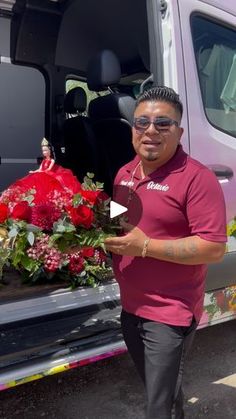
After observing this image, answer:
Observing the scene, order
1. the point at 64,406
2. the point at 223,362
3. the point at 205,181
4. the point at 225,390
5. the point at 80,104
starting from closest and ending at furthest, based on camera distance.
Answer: the point at 205,181 → the point at 64,406 → the point at 225,390 → the point at 223,362 → the point at 80,104

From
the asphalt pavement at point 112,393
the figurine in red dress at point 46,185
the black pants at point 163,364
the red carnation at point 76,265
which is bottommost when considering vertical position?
the asphalt pavement at point 112,393

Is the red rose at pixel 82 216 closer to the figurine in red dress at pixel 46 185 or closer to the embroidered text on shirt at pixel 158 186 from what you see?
the figurine in red dress at pixel 46 185

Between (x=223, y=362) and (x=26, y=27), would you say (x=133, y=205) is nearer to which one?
(x=223, y=362)

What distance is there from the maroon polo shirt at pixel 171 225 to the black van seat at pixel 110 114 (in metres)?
1.18

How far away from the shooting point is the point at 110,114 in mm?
3170

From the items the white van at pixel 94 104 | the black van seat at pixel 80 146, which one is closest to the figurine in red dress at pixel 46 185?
the white van at pixel 94 104

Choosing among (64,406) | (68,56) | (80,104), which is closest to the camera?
(64,406)

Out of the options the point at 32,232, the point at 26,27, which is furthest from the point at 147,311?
the point at 26,27

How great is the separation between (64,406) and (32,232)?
141 centimetres

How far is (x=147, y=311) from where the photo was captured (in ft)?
6.05

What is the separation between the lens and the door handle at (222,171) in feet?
9.43

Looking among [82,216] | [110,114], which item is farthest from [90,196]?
[110,114]

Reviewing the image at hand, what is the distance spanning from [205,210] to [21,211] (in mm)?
606
